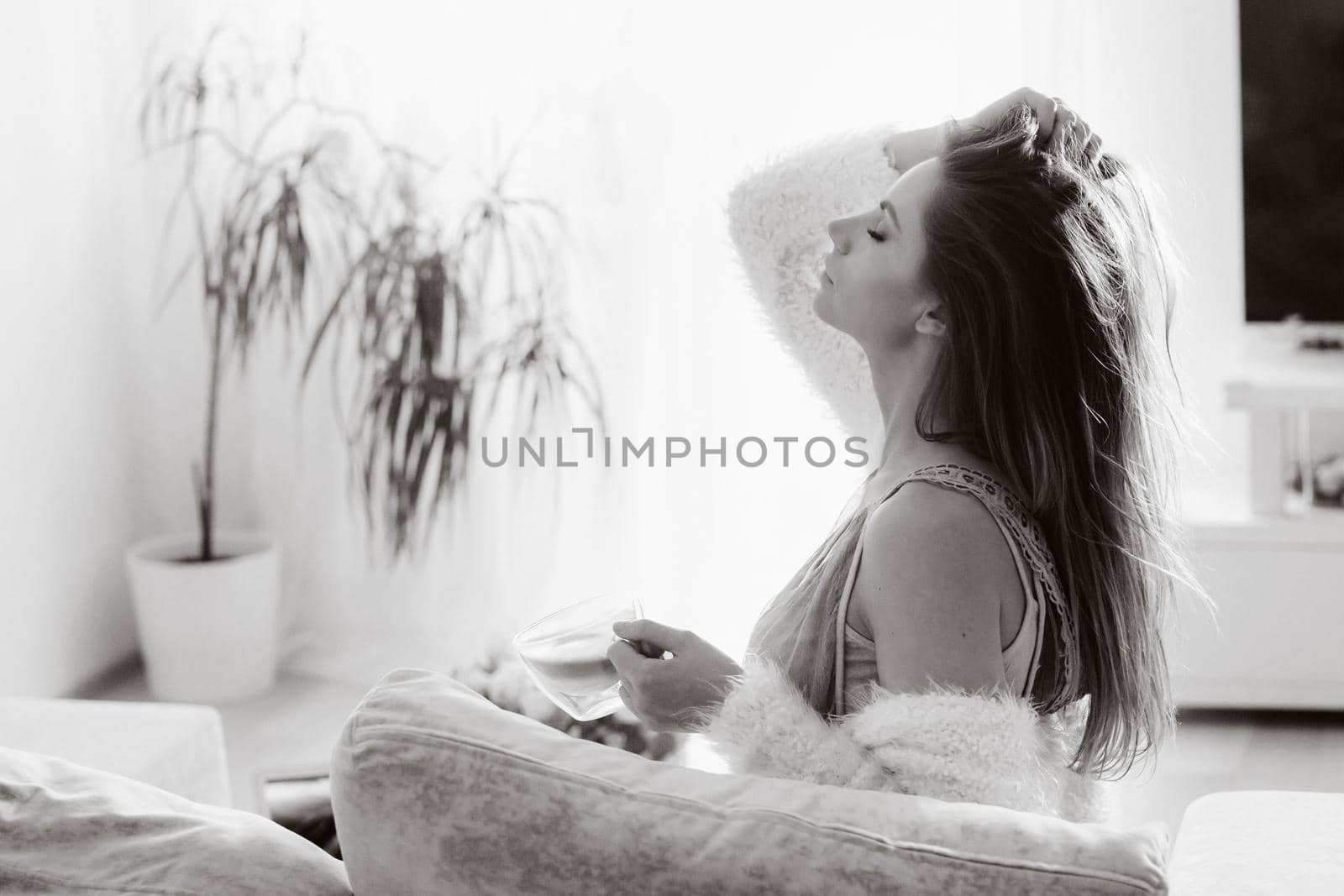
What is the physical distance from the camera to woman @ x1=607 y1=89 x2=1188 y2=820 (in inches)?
38.0

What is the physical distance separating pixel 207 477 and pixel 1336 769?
8.02 ft

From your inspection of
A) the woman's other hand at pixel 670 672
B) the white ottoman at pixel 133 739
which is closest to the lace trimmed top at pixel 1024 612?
the woman's other hand at pixel 670 672

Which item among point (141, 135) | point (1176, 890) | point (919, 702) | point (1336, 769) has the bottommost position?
point (1336, 769)

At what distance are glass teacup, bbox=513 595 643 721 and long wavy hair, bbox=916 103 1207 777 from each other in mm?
301

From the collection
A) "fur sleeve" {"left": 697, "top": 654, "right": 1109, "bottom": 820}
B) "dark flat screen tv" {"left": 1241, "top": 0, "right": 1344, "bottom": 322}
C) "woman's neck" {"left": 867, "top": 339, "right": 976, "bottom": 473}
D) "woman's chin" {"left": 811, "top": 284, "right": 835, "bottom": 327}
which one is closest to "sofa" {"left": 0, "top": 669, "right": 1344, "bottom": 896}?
"fur sleeve" {"left": 697, "top": 654, "right": 1109, "bottom": 820}

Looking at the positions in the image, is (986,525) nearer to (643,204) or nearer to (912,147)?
(912,147)

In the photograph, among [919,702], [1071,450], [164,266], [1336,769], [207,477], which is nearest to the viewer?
[919,702]

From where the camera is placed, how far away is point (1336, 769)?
261 centimetres

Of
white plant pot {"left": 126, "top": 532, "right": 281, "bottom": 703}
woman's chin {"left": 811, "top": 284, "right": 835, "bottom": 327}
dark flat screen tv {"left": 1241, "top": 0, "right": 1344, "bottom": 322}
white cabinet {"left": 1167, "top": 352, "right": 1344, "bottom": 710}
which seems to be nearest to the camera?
woman's chin {"left": 811, "top": 284, "right": 835, "bottom": 327}

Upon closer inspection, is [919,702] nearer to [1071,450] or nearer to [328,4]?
[1071,450]

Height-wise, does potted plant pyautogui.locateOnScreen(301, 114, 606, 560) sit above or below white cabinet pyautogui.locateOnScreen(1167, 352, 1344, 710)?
above

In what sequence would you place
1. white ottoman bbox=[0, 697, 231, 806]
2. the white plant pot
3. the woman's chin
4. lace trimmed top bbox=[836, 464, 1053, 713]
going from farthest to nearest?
the white plant pot
white ottoman bbox=[0, 697, 231, 806]
the woman's chin
lace trimmed top bbox=[836, 464, 1053, 713]

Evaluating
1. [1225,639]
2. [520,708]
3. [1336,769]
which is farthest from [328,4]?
[1336,769]

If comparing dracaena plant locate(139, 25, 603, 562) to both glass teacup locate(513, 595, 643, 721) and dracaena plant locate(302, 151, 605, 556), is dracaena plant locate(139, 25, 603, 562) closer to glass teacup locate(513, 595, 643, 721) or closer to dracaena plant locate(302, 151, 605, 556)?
dracaena plant locate(302, 151, 605, 556)
